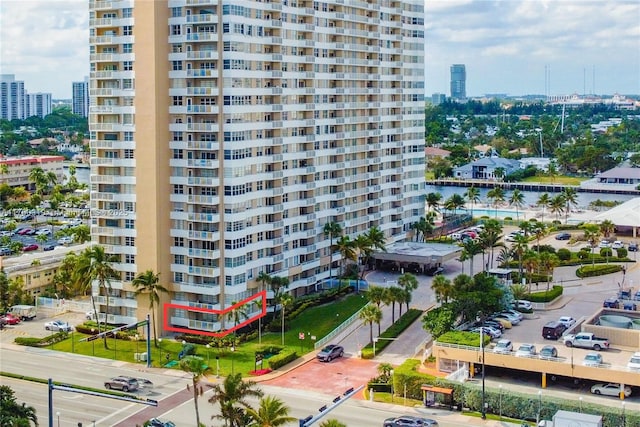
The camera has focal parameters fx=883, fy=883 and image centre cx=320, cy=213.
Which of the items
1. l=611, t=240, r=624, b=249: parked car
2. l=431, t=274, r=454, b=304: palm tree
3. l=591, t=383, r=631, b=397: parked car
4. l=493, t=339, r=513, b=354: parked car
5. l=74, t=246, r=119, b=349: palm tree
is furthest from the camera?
l=611, t=240, r=624, b=249: parked car

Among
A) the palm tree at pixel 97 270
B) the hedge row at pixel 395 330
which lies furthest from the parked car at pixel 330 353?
the palm tree at pixel 97 270

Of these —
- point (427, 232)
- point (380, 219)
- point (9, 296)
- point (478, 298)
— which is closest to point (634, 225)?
point (427, 232)

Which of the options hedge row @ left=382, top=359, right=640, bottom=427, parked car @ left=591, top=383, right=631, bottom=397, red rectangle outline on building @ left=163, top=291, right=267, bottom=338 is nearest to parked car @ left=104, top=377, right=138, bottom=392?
red rectangle outline on building @ left=163, top=291, right=267, bottom=338

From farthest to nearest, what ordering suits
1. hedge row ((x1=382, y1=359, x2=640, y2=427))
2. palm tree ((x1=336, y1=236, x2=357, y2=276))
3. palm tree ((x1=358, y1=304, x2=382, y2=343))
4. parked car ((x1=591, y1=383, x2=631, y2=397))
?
1. palm tree ((x1=336, y1=236, x2=357, y2=276))
2. palm tree ((x1=358, y1=304, x2=382, y2=343))
3. parked car ((x1=591, y1=383, x2=631, y2=397))
4. hedge row ((x1=382, y1=359, x2=640, y2=427))

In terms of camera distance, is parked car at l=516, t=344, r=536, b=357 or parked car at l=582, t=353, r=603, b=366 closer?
parked car at l=582, t=353, r=603, b=366

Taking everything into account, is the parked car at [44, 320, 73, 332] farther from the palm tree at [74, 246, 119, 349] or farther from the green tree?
the green tree

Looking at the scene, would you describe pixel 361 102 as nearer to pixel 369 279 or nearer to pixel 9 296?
pixel 369 279

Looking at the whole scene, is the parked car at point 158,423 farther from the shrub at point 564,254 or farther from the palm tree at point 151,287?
the shrub at point 564,254
